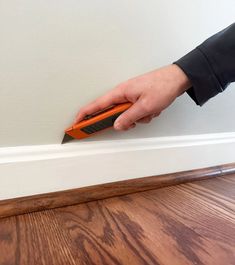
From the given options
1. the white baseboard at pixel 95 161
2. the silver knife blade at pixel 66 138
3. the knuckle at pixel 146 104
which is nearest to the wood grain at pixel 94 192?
the white baseboard at pixel 95 161

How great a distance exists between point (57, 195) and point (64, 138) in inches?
5.1

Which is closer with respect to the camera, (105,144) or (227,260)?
(227,260)

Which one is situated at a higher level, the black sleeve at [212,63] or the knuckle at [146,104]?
the black sleeve at [212,63]

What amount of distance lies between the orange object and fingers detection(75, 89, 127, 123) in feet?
0.04

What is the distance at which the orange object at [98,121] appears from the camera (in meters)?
0.55

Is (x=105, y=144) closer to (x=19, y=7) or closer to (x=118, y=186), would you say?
(x=118, y=186)

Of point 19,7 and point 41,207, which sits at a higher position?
point 19,7

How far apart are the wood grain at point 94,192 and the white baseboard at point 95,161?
1 centimetres

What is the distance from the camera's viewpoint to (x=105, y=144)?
659mm

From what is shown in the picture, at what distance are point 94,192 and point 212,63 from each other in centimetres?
40

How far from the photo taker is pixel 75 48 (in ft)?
1.78

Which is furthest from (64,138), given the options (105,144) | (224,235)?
(224,235)

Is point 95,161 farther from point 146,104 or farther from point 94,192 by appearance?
point 146,104

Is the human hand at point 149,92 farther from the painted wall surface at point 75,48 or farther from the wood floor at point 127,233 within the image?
the wood floor at point 127,233
